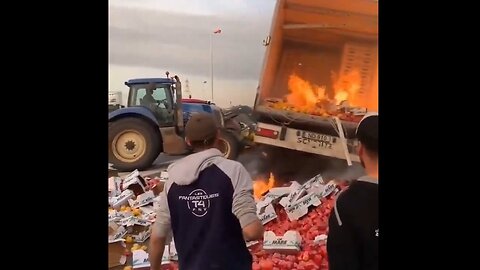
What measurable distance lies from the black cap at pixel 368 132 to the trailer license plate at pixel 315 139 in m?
0.12

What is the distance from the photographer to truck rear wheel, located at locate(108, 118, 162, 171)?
8.95 feet

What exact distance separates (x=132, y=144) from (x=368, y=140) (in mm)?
978

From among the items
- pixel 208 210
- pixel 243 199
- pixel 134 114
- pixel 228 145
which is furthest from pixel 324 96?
pixel 134 114

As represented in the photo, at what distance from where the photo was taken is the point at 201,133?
107 inches

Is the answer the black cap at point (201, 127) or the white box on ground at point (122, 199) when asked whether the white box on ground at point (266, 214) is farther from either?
the white box on ground at point (122, 199)

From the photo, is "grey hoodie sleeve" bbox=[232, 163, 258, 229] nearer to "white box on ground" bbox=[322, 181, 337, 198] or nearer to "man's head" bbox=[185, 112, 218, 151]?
"man's head" bbox=[185, 112, 218, 151]

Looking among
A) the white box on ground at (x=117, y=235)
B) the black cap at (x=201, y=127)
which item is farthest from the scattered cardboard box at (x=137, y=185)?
the black cap at (x=201, y=127)

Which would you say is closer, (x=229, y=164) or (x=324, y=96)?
(x=229, y=164)

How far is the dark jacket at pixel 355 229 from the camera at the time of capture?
8.82 feet

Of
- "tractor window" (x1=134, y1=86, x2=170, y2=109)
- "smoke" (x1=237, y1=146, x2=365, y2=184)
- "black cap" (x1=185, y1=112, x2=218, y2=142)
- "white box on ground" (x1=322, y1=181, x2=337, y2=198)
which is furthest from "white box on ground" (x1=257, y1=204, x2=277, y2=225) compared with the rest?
"tractor window" (x1=134, y1=86, x2=170, y2=109)

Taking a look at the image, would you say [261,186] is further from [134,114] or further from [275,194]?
[134,114]

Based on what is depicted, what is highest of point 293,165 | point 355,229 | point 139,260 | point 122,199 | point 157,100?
point 157,100
